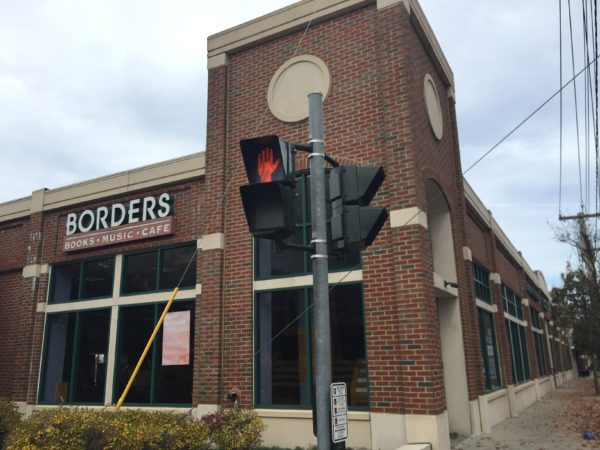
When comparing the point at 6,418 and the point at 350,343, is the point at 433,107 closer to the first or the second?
the point at 350,343

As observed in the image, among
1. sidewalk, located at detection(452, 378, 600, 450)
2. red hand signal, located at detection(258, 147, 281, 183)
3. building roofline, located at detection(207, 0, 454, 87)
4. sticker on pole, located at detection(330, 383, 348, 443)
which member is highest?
building roofline, located at detection(207, 0, 454, 87)

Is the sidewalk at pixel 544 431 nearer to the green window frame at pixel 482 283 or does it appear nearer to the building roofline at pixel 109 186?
the green window frame at pixel 482 283

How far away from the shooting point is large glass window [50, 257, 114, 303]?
1334 centimetres

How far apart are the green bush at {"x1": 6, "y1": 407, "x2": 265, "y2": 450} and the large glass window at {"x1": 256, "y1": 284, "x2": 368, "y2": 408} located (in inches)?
69.6

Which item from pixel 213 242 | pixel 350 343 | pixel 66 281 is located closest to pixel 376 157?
pixel 350 343

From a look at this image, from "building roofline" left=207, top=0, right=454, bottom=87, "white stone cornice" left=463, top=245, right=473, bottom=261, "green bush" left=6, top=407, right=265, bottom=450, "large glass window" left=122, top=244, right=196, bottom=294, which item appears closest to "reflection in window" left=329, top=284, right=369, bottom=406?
"green bush" left=6, top=407, right=265, bottom=450

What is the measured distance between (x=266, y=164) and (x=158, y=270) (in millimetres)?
8559

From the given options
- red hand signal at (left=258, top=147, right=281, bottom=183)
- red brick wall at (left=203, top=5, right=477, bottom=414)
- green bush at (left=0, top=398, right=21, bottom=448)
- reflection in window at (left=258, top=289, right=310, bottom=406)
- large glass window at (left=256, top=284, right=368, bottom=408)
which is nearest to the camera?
→ red hand signal at (left=258, top=147, right=281, bottom=183)

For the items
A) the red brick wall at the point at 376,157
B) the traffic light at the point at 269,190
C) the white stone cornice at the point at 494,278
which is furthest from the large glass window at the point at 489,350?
the traffic light at the point at 269,190

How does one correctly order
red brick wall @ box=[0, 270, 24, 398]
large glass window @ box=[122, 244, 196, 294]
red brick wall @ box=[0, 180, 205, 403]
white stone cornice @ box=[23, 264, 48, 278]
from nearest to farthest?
large glass window @ box=[122, 244, 196, 294], red brick wall @ box=[0, 180, 205, 403], red brick wall @ box=[0, 270, 24, 398], white stone cornice @ box=[23, 264, 48, 278]

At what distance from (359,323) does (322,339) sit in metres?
5.39

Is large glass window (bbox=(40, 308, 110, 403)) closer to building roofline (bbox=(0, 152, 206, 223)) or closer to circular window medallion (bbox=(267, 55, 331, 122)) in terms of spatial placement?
building roofline (bbox=(0, 152, 206, 223))

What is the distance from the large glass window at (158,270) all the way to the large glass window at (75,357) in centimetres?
105

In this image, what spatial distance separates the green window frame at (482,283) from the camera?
15433 millimetres
